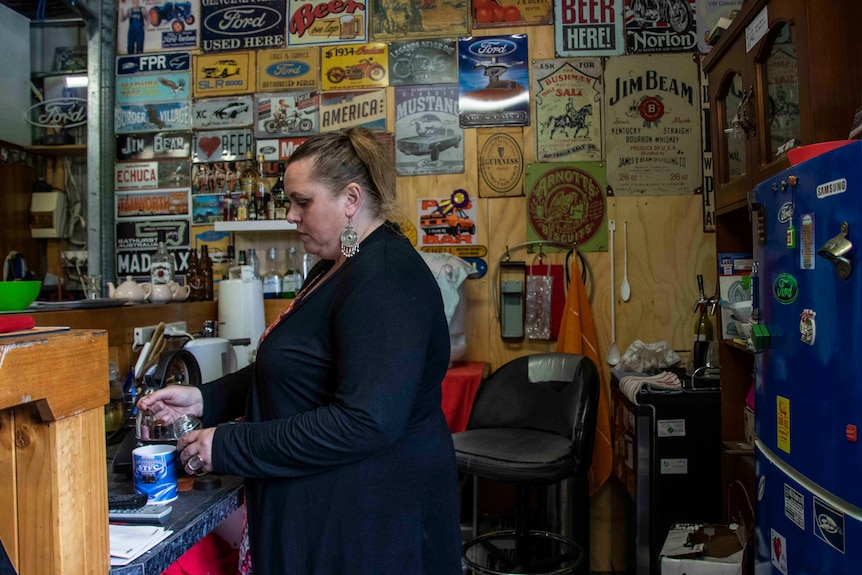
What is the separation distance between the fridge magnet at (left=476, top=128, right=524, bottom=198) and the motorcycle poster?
61 cm

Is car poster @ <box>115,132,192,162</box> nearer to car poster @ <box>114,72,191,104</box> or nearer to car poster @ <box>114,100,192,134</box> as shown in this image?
car poster @ <box>114,100,192,134</box>

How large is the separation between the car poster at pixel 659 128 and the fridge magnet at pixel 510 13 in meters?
0.49

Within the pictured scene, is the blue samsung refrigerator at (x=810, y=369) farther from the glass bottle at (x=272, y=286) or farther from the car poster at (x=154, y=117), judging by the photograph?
the car poster at (x=154, y=117)

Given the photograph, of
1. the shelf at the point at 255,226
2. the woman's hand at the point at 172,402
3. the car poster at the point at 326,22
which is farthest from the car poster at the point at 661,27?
the woman's hand at the point at 172,402

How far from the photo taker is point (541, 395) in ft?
9.58

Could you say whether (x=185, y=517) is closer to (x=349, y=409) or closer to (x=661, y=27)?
(x=349, y=409)

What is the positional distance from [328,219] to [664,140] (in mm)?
2525

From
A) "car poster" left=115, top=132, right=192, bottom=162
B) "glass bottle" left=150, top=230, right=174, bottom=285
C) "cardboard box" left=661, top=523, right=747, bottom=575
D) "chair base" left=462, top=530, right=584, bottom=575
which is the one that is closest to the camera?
"cardboard box" left=661, top=523, right=747, bottom=575

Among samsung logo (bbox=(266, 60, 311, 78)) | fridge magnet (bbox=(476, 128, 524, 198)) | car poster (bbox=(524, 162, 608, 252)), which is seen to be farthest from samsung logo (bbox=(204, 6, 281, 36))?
car poster (bbox=(524, 162, 608, 252))

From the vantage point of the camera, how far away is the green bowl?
1607 mm

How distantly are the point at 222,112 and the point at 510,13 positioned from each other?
1558mm

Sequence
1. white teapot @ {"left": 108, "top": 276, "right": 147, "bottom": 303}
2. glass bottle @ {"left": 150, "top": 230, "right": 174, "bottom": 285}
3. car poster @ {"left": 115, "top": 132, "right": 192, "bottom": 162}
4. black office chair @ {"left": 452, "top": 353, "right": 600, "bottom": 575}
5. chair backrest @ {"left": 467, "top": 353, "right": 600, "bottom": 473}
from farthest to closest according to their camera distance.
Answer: car poster @ {"left": 115, "top": 132, "right": 192, "bottom": 162}, glass bottle @ {"left": 150, "top": 230, "right": 174, "bottom": 285}, white teapot @ {"left": 108, "top": 276, "right": 147, "bottom": 303}, chair backrest @ {"left": 467, "top": 353, "right": 600, "bottom": 473}, black office chair @ {"left": 452, "top": 353, "right": 600, "bottom": 575}

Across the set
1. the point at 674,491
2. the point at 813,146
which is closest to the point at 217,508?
the point at 813,146

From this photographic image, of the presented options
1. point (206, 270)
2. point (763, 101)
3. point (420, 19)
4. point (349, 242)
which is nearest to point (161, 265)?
point (206, 270)
